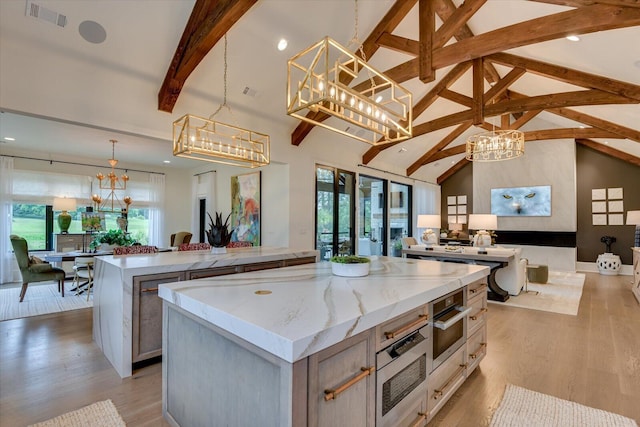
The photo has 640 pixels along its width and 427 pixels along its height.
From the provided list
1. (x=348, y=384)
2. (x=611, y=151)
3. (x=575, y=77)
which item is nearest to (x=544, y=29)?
(x=575, y=77)

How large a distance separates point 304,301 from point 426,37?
4.24 m

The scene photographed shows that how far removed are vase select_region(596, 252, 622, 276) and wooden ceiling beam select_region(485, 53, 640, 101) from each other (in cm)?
506

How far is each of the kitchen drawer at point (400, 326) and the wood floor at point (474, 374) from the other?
0.83 meters

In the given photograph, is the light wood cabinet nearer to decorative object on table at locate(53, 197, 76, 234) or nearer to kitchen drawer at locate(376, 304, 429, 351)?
kitchen drawer at locate(376, 304, 429, 351)

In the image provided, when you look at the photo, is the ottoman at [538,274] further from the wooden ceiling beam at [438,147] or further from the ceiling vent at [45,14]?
the ceiling vent at [45,14]

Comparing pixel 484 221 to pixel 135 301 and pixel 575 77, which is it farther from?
pixel 135 301

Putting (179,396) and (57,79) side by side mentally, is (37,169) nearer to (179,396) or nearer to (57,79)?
(57,79)

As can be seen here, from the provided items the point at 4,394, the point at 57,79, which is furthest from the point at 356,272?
the point at 57,79

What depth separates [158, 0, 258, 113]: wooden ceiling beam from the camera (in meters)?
3.04

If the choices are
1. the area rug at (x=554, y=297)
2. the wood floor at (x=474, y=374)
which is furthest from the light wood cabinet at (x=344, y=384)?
the area rug at (x=554, y=297)

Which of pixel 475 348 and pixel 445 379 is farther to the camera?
pixel 475 348

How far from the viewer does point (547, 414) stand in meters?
2.05

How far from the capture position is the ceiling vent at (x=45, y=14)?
2.86 metres

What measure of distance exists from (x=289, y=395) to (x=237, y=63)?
13.8 ft
